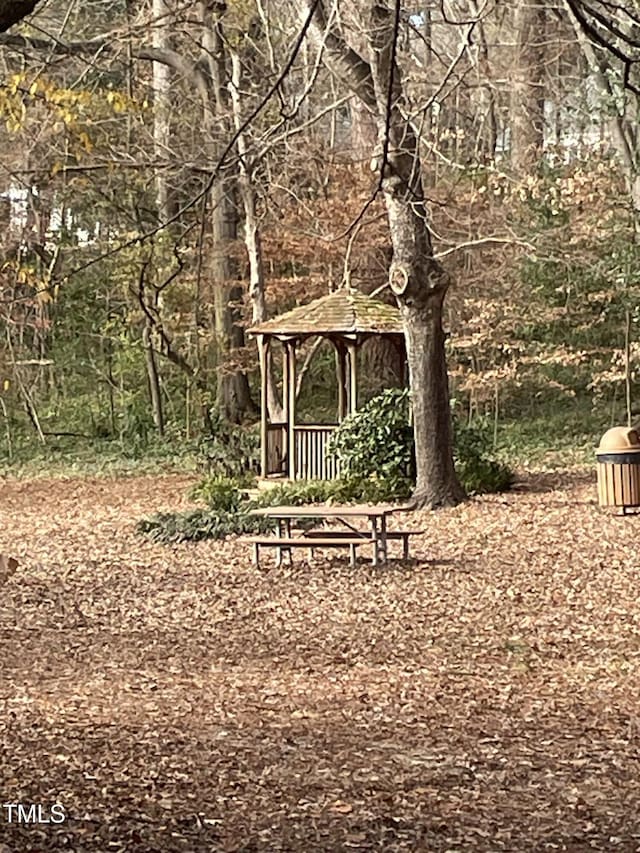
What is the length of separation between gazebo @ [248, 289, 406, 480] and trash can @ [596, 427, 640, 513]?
3.95 m

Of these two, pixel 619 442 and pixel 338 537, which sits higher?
pixel 619 442

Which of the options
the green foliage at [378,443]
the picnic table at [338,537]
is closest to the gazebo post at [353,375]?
the green foliage at [378,443]

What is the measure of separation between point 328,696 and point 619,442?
9332 millimetres

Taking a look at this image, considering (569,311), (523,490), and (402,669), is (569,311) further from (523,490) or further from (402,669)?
(402,669)

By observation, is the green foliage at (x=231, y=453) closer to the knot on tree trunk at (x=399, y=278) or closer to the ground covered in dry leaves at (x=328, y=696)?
the knot on tree trunk at (x=399, y=278)

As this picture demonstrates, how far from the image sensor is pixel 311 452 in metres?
19.8

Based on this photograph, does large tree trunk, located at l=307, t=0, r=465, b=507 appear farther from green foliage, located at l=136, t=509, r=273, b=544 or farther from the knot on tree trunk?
green foliage, located at l=136, t=509, r=273, b=544

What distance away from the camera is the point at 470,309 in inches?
952

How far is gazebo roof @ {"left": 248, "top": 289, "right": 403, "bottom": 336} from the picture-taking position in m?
19.2

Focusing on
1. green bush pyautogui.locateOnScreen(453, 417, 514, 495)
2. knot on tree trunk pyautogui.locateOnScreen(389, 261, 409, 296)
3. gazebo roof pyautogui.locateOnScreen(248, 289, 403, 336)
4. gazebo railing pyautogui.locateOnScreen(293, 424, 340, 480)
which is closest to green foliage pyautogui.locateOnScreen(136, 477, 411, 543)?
gazebo railing pyautogui.locateOnScreen(293, 424, 340, 480)

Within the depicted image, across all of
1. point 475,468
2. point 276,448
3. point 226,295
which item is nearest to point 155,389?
point 226,295

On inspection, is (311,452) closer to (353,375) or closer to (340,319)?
(353,375)

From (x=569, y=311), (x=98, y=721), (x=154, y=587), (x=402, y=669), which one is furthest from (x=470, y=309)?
(x=98, y=721)

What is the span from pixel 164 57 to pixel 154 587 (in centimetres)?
1374
